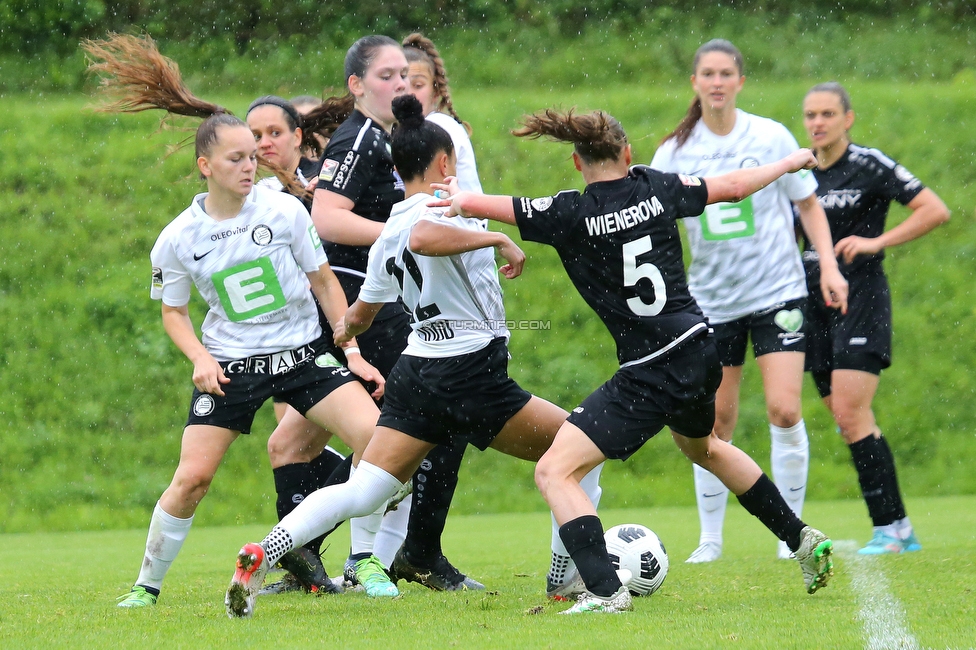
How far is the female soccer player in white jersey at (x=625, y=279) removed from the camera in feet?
14.3

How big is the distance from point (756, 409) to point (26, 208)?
28.8ft

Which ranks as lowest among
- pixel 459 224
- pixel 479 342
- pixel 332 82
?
pixel 479 342

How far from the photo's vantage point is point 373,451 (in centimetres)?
473

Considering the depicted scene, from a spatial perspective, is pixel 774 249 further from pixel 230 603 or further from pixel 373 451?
pixel 230 603

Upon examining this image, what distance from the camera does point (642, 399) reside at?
4410mm

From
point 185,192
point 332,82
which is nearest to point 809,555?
point 185,192

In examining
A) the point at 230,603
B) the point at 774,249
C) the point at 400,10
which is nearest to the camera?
the point at 230,603

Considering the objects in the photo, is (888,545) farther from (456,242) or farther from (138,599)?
(138,599)

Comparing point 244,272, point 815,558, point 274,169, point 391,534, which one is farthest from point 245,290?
point 815,558

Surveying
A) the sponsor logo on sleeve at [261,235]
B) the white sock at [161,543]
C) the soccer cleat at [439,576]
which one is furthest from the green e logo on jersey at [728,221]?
the white sock at [161,543]

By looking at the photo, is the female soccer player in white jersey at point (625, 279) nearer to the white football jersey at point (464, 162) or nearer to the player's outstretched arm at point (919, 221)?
the white football jersey at point (464, 162)

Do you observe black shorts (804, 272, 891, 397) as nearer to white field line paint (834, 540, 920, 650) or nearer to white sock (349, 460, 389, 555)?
white field line paint (834, 540, 920, 650)

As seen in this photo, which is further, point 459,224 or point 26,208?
point 26,208

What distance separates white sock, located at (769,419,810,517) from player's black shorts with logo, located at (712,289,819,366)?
472 mm
